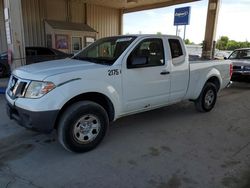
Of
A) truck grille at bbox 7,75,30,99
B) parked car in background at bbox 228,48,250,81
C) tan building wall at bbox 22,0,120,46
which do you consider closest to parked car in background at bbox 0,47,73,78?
tan building wall at bbox 22,0,120,46

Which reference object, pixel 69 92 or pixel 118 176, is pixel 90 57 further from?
pixel 118 176

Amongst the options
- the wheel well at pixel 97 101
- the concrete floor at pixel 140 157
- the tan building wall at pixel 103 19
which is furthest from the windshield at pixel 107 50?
the tan building wall at pixel 103 19

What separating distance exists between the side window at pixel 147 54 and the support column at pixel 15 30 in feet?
14.8

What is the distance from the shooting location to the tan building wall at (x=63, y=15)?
14.2 metres

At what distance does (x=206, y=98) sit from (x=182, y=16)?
556 centimetres

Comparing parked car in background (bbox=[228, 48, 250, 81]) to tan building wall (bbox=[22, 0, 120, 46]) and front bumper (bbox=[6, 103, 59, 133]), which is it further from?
tan building wall (bbox=[22, 0, 120, 46])

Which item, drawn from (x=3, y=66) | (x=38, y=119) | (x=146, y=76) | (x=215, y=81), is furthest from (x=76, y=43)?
(x=38, y=119)

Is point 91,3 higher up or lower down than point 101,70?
higher up

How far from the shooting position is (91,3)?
55.5 feet

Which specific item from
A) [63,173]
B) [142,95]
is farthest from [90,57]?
[63,173]

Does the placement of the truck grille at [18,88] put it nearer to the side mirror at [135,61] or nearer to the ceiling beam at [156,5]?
the side mirror at [135,61]

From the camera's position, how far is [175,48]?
16.0ft

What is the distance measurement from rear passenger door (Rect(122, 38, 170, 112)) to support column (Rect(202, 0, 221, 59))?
26.9 ft

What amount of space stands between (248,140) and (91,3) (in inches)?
603
